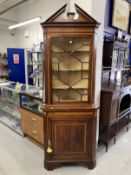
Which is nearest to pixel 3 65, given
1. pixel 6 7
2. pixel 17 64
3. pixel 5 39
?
pixel 17 64

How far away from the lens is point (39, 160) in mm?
2539

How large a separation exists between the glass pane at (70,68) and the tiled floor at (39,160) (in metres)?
1.01

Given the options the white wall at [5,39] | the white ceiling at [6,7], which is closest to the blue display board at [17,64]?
the white wall at [5,39]

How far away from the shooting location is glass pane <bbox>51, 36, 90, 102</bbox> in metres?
2.20

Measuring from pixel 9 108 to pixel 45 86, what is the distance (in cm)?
214

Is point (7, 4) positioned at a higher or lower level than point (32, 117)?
higher

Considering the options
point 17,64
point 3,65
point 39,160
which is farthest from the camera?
point 3,65

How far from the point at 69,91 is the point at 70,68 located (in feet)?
1.08

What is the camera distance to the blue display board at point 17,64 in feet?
23.0

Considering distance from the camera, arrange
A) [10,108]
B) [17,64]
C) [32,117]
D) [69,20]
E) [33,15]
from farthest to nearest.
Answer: [17,64] → [33,15] → [10,108] → [32,117] → [69,20]

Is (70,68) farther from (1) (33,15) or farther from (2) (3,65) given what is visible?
(2) (3,65)

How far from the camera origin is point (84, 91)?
2.27 m

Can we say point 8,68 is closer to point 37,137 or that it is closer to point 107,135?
point 37,137

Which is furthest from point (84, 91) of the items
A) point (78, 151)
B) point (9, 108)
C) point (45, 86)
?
point (9, 108)
